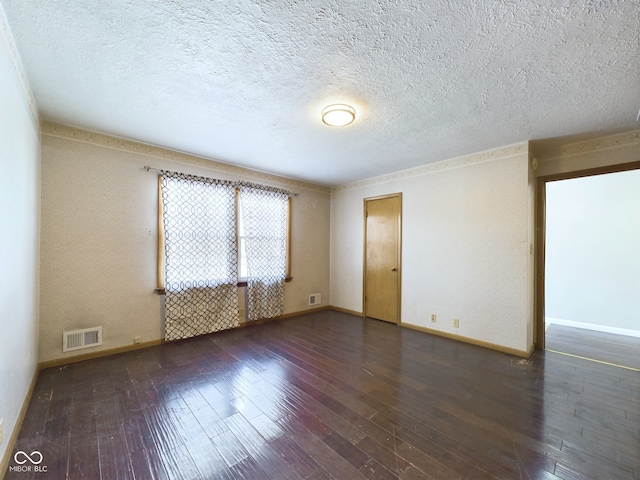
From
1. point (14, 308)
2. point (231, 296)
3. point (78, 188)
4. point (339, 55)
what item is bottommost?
point (231, 296)

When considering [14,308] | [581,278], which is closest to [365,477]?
[14,308]

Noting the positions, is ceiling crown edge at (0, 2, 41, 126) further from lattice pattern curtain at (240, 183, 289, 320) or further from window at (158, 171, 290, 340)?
lattice pattern curtain at (240, 183, 289, 320)

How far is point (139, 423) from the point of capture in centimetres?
189

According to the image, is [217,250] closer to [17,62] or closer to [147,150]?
[147,150]

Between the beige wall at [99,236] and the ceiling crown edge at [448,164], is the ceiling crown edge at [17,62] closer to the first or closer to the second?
the beige wall at [99,236]

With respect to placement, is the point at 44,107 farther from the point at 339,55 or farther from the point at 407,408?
the point at 407,408

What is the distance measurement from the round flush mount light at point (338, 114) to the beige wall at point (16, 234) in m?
2.05

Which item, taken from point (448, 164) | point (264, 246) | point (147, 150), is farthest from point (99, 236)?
point (448, 164)

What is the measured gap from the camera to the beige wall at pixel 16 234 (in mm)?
1517

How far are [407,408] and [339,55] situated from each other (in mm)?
2652

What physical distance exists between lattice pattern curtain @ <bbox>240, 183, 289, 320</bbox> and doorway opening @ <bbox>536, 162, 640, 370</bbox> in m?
3.71

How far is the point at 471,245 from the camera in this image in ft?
11.6

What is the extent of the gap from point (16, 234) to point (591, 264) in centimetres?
709

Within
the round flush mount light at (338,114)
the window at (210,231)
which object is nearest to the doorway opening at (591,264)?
the round flush mount light at (338,114)
